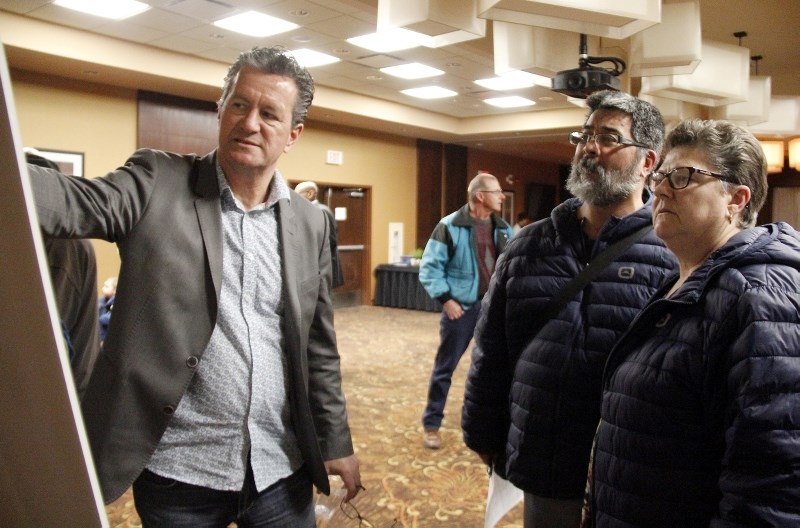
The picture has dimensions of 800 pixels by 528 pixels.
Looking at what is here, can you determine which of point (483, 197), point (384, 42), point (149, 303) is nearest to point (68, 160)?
point (384, 42)

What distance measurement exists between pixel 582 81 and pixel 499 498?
301 centimetres

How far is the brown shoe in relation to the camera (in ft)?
12.7

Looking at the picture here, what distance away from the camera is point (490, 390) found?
1965 mm

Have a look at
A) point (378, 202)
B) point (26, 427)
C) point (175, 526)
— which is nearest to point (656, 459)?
point (175, 526)

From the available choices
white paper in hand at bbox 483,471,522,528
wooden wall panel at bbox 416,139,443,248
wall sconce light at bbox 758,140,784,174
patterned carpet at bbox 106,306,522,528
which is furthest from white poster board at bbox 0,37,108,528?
wooden wall panel at bbox 416,139,443,248

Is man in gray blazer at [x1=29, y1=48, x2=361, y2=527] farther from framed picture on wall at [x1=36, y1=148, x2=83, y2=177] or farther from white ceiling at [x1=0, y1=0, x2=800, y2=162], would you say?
framed picture on wall at [x1=36, y1=148, x2=83, y2=177]

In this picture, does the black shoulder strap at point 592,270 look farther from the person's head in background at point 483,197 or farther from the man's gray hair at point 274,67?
the person's head in background at point 483,197

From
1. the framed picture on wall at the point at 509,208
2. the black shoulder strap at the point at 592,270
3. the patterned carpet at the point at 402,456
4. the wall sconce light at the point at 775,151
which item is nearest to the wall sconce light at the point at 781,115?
the wall sconce light at the point at 775,151

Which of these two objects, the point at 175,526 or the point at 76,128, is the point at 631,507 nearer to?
the point at 175,526

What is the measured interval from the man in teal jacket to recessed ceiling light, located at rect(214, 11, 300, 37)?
10.2ft

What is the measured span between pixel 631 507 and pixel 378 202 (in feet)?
34.5

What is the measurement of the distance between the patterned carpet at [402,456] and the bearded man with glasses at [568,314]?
1.20 m

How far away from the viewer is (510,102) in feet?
32.9

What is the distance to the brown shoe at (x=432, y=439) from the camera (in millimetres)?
3871
